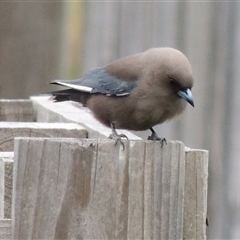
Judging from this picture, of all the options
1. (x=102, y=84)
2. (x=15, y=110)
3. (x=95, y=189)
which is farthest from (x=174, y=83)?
(x=95, y=189)

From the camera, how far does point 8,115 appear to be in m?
4.30

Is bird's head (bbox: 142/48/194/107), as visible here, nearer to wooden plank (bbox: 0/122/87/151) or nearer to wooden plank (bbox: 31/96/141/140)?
wooden plank (bbox: 31/96/141/140)

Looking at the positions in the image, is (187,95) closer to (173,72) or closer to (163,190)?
(173,72)

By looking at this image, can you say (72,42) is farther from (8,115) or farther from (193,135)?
(8,115)

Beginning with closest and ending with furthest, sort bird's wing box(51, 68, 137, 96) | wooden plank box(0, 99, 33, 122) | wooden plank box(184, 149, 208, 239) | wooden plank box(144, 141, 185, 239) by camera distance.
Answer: wooden plank box(144, 141, 185, 239) → wooden plank box(184, 149, 208, 239) → bird's wing box(51, 68, 137, 96) → wooden plank box(0, 99, 33, 122)

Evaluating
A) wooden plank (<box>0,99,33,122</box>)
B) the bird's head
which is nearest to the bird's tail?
wooden plank (<box>0,99,33,122</box>)

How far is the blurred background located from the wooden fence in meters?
2.32

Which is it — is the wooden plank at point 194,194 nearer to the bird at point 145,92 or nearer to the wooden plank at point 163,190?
the wooden plank at point 163,190

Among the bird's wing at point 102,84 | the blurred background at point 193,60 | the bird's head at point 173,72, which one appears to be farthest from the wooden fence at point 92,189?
the blurred background at point 193,60

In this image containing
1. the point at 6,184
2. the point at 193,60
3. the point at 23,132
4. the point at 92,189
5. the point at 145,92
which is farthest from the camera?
the point at 193,60

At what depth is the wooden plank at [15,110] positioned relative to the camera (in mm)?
4258

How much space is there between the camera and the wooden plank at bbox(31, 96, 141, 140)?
3618mm

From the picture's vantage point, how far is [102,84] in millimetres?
4176

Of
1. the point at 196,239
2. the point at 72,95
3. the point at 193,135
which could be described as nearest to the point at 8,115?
the point at 72,95
